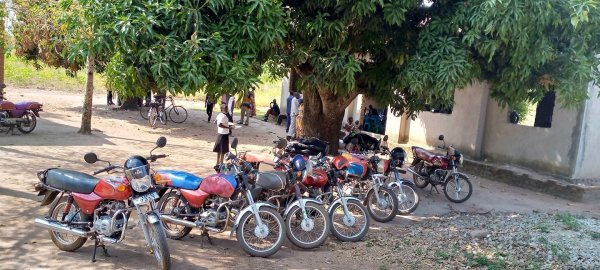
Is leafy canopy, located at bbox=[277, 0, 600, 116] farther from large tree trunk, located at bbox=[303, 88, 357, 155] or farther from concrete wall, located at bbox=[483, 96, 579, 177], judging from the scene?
concrete wall, located at bbox=[483, 96, 579, 177]

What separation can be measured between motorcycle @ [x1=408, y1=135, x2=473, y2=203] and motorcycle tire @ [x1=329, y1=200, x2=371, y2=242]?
331 centimetres

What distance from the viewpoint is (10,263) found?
16.4ft

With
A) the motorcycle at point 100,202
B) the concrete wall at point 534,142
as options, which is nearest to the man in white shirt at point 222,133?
the motorcycle at point 100,202

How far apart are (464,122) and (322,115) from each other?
19.5 feet

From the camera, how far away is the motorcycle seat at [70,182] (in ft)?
17.2

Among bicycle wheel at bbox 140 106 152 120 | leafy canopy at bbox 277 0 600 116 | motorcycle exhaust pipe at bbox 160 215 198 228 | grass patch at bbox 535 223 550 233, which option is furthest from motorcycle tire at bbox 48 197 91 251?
bicycle wheel at bbox 140 106 152 120

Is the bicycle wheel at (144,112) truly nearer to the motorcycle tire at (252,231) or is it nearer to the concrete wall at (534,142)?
the concrete wall at (534,142)

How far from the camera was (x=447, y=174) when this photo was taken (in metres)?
9.63

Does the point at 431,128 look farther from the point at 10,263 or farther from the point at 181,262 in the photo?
the point at 10,263

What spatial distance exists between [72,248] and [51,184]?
718 mm

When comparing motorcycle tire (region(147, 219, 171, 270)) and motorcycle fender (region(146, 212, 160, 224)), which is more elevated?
motorcycle fender (region(146, 212, 160, 224))

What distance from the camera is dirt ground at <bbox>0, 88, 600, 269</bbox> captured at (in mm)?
5438

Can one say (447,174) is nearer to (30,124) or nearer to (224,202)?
(224,202)

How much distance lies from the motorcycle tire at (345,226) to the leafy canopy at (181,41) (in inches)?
85.4
